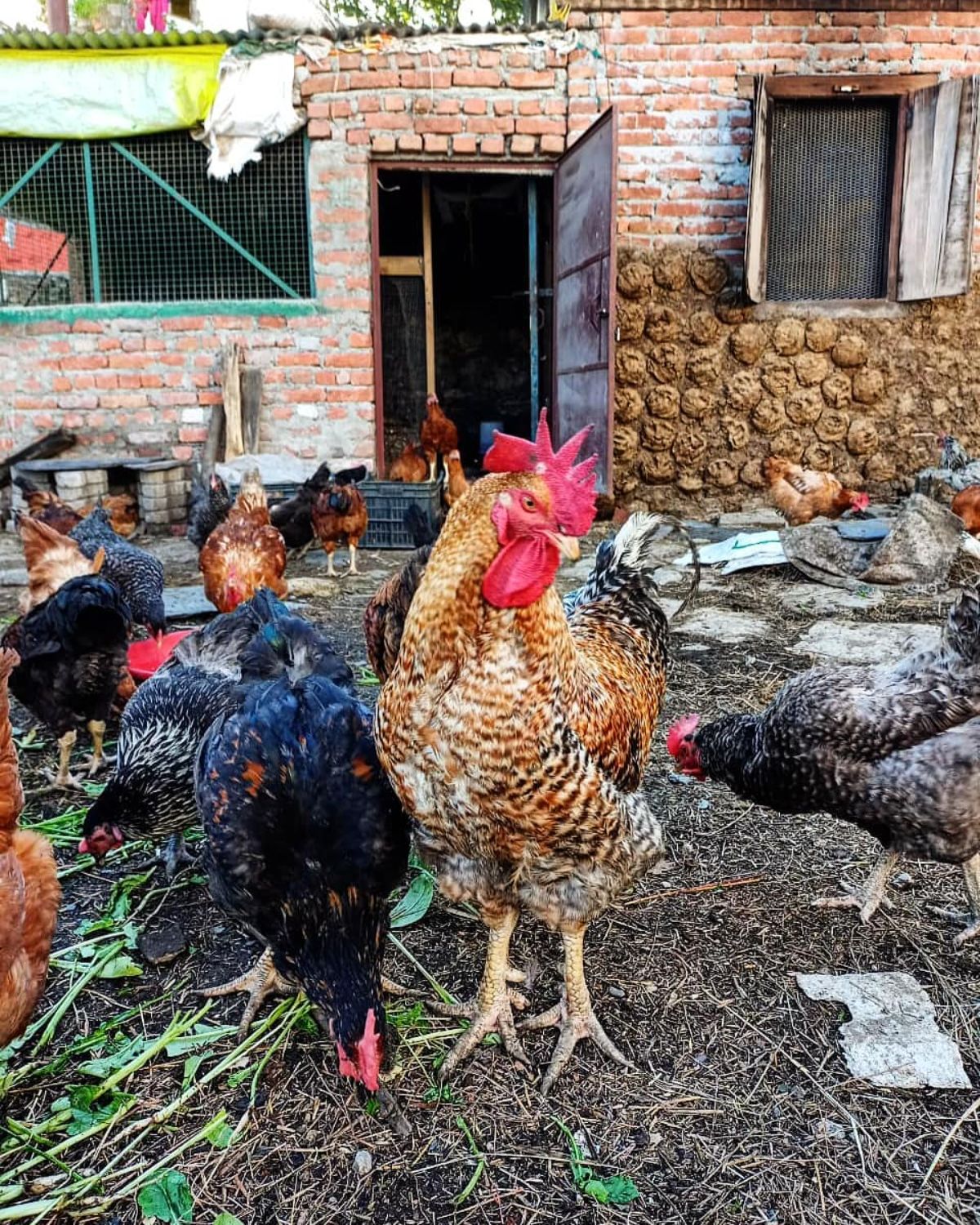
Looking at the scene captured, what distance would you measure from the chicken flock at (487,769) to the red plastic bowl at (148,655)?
46.0 inches

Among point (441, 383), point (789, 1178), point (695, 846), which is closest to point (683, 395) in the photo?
point (441, 383)

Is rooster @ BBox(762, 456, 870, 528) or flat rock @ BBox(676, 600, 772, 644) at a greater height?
rooster @ BBox(762, 456, 870, 528)

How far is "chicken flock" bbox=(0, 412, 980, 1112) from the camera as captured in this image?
2012mm

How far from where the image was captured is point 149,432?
29.1 ft

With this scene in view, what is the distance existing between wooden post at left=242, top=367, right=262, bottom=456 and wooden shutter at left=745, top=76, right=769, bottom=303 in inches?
191

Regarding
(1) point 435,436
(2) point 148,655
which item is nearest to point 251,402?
(1) point 435,436

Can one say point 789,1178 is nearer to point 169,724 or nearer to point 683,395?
point 169,724

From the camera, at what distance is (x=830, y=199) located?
853 centimetres

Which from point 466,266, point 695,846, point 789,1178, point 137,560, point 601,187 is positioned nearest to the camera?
point 789,1178

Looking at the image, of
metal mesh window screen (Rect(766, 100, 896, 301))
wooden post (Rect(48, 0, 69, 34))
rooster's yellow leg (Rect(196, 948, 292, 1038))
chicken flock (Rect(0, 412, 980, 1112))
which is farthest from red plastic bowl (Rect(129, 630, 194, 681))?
wooden post (Rect(48, 0, 69, 34))

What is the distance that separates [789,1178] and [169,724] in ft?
7.43

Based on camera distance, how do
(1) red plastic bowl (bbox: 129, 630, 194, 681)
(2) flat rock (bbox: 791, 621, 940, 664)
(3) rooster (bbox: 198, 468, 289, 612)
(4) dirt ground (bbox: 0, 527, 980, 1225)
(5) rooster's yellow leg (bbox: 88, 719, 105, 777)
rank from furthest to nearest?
(3) rooster (bbox: 198, 468, 289, 612), (2) flat rock (bbox: 791, 621, 940, 664), (1) red plastic bowl (bbox: 129, 630, 194, 681), (5) rooster's yellow leg (bbox: 88, 719, 105, 777), (4) dirt ground (bbox: 0, 527, 980, 1225)

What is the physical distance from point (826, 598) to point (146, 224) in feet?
23.9

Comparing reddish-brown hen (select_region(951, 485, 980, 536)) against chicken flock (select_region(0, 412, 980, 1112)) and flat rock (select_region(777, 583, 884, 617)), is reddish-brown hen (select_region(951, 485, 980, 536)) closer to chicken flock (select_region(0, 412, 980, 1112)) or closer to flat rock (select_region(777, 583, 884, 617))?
flat rock (select_region(777, 583, 884, 617))
